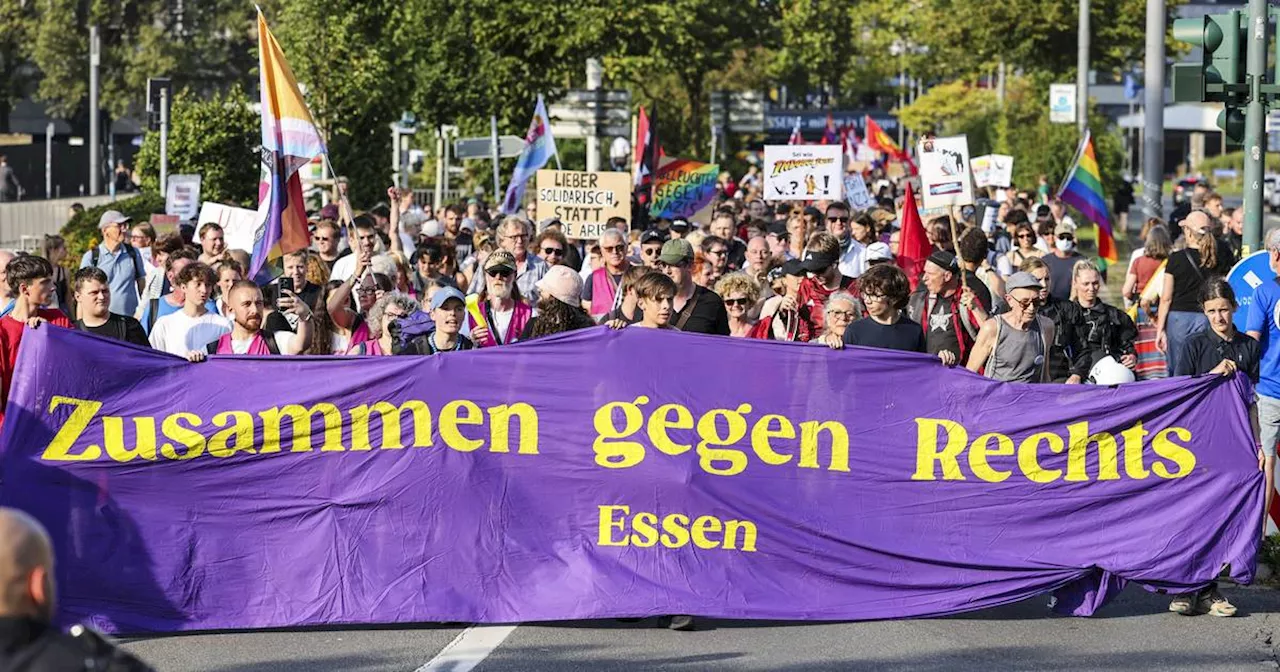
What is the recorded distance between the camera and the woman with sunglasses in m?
10.4

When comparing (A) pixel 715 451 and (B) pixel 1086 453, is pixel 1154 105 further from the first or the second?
(A) pixel 715 451

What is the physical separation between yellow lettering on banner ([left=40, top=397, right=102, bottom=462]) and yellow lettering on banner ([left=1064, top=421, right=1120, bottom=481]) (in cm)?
404

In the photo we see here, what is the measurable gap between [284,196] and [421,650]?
502cm

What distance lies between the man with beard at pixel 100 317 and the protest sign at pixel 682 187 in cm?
1378

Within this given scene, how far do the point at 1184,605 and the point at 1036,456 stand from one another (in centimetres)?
92

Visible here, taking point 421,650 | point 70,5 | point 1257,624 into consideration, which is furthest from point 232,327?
point 70,5

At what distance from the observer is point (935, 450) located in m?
8.71

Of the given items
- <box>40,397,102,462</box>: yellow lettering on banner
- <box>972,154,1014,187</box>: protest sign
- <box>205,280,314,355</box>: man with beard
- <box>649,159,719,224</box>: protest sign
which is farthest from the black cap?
<box>972,154,1014,187</box>: protest sign

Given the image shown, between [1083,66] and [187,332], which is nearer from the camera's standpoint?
[187,332]

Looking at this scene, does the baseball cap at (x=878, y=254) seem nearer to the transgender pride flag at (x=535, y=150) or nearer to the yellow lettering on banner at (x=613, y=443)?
the yellow lettering on banner at (x=613, y=443)

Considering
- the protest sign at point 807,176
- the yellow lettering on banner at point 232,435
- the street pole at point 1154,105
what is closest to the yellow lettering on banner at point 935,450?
the yellow lettering on banner at point 232,435

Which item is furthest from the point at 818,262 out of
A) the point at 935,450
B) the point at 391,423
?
the point at 391,423

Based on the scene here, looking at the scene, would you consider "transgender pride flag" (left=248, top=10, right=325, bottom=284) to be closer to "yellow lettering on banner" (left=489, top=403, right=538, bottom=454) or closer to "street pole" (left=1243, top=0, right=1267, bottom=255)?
"yellow lettering on banner" (left=489, top=403, right=538, bottom=454)

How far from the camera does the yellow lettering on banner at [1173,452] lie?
8727 mm
